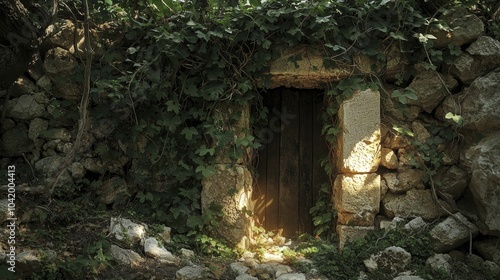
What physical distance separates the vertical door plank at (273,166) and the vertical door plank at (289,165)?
0.04 m

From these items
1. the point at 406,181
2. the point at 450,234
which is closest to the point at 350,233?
the point at 406,181

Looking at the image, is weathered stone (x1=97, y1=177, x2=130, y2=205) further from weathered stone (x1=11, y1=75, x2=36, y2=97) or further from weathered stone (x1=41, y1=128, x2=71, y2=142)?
weathered stone (x1=11, y1=75, x2=36, y2=97)

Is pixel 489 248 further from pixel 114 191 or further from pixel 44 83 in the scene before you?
pixel 44 83

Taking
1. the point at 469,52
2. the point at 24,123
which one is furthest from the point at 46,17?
the point at 469,52

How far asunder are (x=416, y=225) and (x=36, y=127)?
11.4 feet

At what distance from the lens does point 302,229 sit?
4.50m

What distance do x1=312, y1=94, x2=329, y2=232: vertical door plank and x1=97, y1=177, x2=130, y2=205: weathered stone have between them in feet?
6.31

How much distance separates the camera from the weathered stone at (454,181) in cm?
372

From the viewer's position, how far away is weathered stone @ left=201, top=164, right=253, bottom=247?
389cm

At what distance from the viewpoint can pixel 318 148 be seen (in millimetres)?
4582

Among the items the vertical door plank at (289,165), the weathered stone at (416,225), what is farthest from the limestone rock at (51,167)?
the weathered stone at (416,225)

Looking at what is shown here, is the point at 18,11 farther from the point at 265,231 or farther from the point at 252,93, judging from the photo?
the point at 265,231

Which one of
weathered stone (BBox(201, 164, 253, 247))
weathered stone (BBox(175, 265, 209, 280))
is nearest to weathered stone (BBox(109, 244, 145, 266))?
weathered stone (BBox(175, 265, 209, 280))

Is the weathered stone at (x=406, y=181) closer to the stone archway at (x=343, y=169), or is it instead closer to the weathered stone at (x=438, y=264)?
the stone archway at (x=343, y=169)
